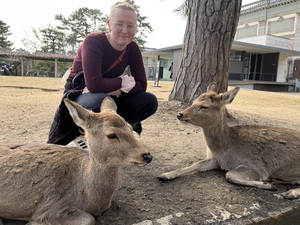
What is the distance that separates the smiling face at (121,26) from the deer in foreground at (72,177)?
4.19ft

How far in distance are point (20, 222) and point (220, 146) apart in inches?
92.4

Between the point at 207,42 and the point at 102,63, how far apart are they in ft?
10.7

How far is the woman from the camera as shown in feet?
11.2

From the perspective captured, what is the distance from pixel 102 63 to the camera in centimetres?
361

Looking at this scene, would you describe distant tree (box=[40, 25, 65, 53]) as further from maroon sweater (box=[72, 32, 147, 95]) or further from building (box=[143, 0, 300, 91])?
maroon sweater (box=[72, 32, 147, 95])

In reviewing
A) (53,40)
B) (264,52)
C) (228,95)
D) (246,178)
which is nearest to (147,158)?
(246,178)

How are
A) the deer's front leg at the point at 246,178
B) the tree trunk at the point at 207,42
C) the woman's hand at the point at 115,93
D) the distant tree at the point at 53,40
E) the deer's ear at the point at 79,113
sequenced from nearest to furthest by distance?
the deer's ear at the point at 79,113
the deer's front leg at the point at 246,178
the woman's hand at the point at 115,93
the tree trunk at the point at 207,42
the distant tree at the point at 53,40

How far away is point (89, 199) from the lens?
2406 millimetres

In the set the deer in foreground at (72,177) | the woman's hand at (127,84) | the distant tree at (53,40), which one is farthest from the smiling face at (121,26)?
the distant tree at (53,40)

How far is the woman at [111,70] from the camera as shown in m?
3.41

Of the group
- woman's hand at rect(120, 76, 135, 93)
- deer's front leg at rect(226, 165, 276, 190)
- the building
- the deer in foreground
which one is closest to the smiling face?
woman's hand at rect(120, 76, 135, 93)

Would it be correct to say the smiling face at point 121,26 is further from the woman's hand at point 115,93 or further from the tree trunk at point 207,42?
the tree trunk at point 207,42

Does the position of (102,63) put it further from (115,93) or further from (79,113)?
(79,113)

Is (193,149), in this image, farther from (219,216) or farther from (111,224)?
(111,224)
